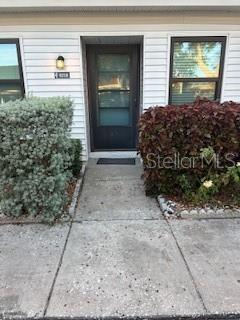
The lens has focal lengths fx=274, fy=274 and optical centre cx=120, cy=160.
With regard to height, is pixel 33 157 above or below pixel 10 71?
below

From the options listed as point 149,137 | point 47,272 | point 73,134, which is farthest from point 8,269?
point 73,134

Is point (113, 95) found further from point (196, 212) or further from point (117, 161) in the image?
point (196, 212)

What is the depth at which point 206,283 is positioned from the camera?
219 centimetres

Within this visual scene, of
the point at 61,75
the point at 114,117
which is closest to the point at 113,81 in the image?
the point at 114,117

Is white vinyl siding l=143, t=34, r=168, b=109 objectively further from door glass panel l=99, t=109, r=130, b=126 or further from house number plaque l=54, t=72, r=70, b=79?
house number plaque l=54, t=72, r=70, b=79

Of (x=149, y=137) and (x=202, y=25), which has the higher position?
(x=202, y=25)

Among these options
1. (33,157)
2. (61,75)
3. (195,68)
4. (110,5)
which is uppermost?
(110,5)

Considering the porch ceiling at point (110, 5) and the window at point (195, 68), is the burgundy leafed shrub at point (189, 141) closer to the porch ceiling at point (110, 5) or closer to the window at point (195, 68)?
the window at point (195, 68)

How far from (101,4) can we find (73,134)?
220 cm

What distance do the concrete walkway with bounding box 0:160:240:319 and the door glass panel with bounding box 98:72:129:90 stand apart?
2.74m

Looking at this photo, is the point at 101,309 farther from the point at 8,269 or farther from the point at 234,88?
the point at 234,88

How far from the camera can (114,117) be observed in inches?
221

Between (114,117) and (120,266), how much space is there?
12.0 feet

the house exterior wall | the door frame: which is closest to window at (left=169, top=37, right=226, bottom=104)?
the house exterior wall
